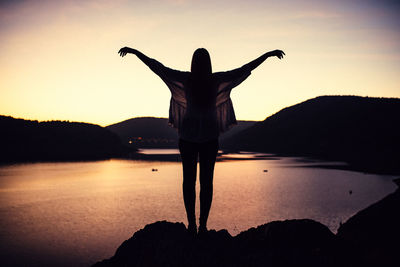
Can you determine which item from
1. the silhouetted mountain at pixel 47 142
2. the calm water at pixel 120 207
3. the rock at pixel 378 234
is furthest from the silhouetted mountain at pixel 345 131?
the silhouetted mountain at pixel 47 142

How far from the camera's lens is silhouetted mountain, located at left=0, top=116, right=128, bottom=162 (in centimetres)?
16475

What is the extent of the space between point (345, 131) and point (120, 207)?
131223 millimetres

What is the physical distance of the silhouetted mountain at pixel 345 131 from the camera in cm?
12362

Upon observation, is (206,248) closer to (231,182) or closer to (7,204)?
(7,204)

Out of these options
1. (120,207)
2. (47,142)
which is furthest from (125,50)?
(47,142)

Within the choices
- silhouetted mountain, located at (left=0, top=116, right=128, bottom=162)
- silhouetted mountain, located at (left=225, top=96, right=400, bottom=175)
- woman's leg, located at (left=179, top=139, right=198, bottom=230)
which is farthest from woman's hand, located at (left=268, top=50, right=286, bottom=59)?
silhouetted mountain, located at (left=0, top=116, right=128, bottom=162)

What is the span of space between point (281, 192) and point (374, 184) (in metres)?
22.5

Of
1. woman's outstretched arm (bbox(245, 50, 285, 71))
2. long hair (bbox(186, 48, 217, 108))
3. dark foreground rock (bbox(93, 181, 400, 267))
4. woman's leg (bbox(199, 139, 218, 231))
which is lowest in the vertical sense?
dark foreground rock (bbox(93, 181, 400, 267))

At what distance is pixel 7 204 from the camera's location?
5072cm

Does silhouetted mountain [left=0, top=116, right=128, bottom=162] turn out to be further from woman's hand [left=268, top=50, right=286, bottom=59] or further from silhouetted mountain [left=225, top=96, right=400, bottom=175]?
woman's hand [left=268, top=50, right=286, bottom=59]

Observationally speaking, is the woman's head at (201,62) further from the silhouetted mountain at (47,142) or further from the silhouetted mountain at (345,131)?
the silhouetted mountain at (47,142)

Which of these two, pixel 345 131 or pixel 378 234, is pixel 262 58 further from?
pixel 345 131

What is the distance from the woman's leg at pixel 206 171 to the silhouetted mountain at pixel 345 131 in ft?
354

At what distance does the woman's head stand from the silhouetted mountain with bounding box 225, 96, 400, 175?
10812 cm
